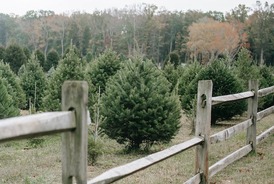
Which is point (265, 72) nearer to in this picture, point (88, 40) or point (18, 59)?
point (18, 59)

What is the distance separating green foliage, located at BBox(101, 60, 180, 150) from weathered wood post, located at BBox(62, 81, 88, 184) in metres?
6.17

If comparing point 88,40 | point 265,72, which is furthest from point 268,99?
point 88,40

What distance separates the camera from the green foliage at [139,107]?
861 centimetres

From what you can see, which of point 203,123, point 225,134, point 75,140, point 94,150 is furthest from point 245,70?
point 75,140

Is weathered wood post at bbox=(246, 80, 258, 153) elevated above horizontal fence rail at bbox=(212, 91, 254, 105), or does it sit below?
below

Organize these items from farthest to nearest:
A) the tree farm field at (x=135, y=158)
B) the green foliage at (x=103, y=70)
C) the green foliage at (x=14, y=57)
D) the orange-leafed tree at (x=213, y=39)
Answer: the orange-leafed tree at (x=213, y=39)
the green foliage at (x=14, y=57)
the green foliage at (x=103, y=70)
the tree farm field at (x=135, y=158)

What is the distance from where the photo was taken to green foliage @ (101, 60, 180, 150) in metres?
8.61

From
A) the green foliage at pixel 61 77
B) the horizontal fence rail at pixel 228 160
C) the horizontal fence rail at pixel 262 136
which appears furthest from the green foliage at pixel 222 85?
the horizontal fence rail at pixel 228 160

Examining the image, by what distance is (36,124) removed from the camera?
206 centimetres

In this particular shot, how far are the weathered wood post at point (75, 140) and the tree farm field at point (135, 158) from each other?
310cm

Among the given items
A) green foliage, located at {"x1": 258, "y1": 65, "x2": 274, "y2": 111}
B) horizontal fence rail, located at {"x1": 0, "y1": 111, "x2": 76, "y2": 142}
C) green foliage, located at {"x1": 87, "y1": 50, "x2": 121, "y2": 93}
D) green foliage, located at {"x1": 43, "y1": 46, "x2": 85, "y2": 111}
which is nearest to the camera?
horizontal fence rail, located at {"x1": 0, "y1": 111, "x2": 76, "y2": 142}

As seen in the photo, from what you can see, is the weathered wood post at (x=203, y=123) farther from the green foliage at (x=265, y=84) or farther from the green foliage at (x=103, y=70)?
the green foliage at (x=265, y=84)

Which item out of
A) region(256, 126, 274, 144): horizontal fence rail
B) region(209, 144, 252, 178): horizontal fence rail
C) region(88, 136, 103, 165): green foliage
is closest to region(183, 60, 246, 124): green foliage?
region(256, 126, 274, 144): horizontal fence rail

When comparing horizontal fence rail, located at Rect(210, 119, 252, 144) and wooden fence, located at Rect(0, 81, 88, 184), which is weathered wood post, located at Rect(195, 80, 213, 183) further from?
wooden fence, located at Rect(0, 81, 88, 184)
